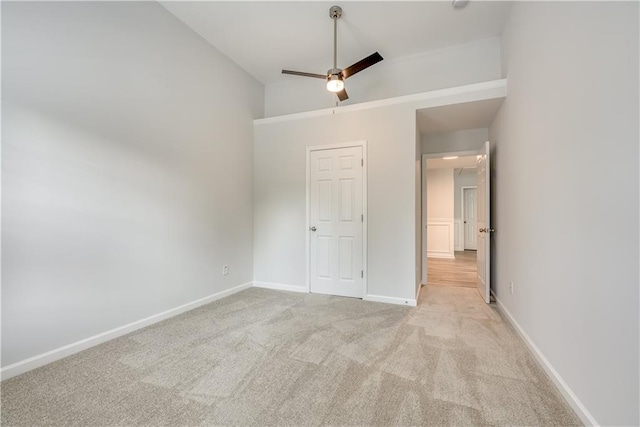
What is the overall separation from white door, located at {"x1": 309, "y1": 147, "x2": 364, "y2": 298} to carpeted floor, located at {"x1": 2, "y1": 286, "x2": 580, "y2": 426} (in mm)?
903

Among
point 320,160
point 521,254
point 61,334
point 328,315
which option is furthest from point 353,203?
point 61,334

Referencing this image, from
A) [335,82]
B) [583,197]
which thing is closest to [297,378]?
[583,197]

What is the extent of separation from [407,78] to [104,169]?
367cm

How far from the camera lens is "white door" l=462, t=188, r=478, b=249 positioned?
8.55 meters

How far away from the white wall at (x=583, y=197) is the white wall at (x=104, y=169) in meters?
3.33

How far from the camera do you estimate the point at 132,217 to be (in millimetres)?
2504

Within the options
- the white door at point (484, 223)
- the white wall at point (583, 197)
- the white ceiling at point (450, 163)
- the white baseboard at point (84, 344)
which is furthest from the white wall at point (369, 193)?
the white ceiling at point (450, 163)

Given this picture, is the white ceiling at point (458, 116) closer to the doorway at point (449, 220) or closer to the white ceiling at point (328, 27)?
the doorway at point (449, 220)

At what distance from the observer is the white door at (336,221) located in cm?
356

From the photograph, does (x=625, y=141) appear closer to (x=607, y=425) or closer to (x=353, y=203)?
(x=607, y=425)

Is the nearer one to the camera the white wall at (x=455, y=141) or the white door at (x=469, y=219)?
the white wall at (x=455, y=141)

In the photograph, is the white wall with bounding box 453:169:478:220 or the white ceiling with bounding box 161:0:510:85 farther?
the white wall with bounding box 453:169:478:220

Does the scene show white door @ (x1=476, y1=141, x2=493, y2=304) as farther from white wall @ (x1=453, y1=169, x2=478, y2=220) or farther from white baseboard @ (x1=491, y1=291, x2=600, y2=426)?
white wall @ (x1=453, y1=169, x2=478, y2=220)

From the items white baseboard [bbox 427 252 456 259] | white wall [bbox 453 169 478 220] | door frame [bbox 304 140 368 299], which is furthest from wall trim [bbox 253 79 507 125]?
white wall [bbox 453 169 478 220]
